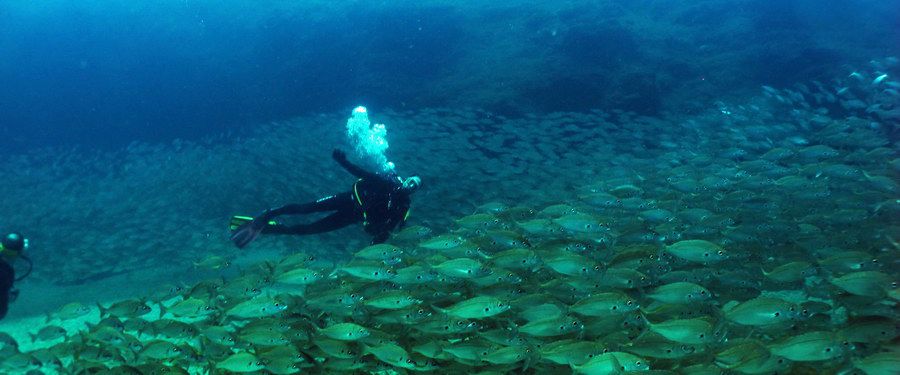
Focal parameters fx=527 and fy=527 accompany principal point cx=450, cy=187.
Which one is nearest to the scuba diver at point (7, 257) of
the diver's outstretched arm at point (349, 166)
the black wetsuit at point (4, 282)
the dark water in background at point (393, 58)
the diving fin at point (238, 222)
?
the black wetsuit at point (4, 282)

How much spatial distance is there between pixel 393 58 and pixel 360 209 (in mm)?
14562

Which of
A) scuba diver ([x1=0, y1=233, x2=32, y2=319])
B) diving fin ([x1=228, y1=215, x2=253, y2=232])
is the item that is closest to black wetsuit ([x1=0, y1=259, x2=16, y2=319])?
scuba diver ([x1=0, y1=233, x2=32, y2=319])

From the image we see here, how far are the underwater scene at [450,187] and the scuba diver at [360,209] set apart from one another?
0.18ft

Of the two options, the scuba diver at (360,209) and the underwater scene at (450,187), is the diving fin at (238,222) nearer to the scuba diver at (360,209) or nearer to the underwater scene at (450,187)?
the scuba diver at (360,209)

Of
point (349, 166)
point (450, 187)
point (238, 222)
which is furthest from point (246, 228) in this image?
point (450, 187)

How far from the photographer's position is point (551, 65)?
21.7 m

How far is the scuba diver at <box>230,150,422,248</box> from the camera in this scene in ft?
34.3

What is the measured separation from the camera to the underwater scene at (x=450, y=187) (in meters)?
4.84

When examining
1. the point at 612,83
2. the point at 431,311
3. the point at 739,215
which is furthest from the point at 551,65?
the point at 431,311

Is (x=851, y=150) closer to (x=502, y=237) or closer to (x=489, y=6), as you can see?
(x=502, y=237)

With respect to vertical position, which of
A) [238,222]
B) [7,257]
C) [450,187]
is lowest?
[450,187]

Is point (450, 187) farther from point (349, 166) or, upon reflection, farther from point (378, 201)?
point (349, 166)

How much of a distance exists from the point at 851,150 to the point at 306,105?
19.6 metres

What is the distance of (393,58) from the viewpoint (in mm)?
24156
